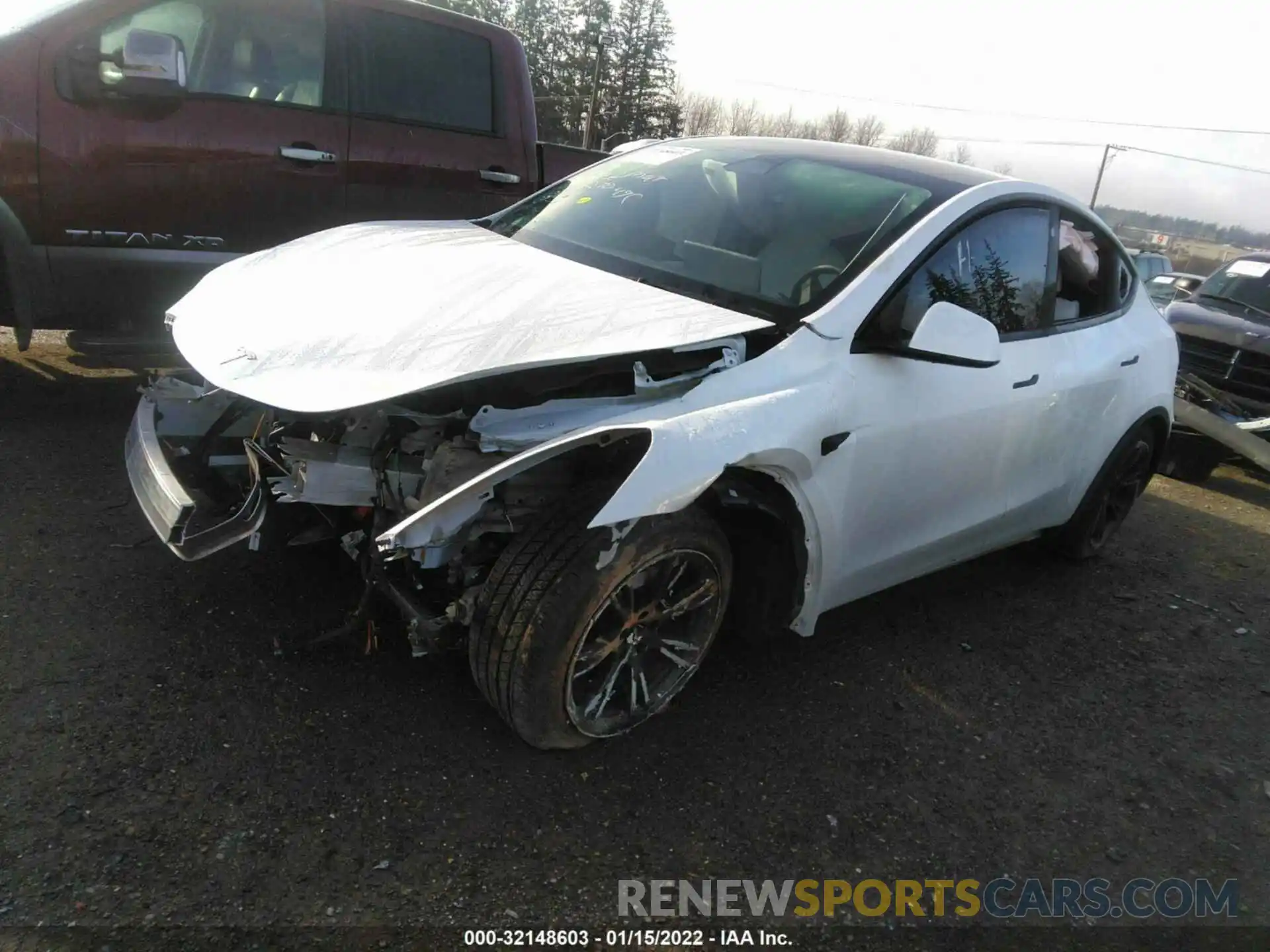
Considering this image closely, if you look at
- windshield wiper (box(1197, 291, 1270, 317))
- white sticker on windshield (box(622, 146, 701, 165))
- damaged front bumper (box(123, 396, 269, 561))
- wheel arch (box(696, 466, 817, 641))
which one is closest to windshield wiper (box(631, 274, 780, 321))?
wheel arch (box(696, 466, 817, 641))

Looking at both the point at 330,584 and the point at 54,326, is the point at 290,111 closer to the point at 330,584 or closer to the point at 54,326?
the point at 54,326

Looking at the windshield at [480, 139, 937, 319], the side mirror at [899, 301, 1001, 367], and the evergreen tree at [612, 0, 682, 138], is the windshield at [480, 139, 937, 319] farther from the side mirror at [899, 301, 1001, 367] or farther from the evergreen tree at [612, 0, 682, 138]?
the evergreen tree at [612, 0, 682, 138]

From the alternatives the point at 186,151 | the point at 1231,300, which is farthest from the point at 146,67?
the point at 1231,300

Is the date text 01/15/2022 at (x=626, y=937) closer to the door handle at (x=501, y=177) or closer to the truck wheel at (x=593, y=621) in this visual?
the truck wheel at (x=593, y=621)

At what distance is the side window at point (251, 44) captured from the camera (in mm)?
4457

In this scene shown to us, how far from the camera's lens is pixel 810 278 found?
2.91 meters

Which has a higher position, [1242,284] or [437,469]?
[1242,284]

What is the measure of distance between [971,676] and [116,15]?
477 centimetres

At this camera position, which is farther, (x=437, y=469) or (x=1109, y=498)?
(x=1109, y=498)

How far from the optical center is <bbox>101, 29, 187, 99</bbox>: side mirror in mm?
3926

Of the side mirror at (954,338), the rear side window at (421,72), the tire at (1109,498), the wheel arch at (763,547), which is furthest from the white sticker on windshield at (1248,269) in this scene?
the wheel arch at (763,547)

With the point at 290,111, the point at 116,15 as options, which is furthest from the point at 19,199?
the point at 290,111

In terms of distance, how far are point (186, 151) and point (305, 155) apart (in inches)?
23.0

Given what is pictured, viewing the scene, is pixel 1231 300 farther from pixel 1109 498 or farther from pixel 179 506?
pixel 179 506
